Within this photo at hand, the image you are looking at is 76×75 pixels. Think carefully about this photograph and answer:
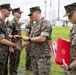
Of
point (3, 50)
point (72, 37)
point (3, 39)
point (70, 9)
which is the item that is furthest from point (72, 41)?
point (3, 50)

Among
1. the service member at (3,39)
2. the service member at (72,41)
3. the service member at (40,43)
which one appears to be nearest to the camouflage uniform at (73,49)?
Result: the service member at (72,41)

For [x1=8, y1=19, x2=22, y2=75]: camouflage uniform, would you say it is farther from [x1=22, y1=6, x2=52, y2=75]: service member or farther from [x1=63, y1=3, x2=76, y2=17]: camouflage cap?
[x1=63, y1=3, x2=76, y2=17]: camouflage cap

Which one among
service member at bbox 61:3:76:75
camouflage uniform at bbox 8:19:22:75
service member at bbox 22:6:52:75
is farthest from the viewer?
camouflage uniform at bbox 8:19:22:75

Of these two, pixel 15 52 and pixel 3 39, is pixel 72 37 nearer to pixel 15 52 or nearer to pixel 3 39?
pixel 3 39

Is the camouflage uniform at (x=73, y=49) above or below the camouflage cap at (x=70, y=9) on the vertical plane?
below

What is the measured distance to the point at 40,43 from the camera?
5.57 metres

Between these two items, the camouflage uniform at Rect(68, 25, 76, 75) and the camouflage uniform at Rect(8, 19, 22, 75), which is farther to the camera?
the camouflage uniform at Rect(8, 19, 22, 75)

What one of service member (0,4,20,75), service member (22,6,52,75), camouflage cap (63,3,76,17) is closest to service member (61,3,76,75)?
camouflage cap (63,3,76,17)

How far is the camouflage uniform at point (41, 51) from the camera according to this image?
5.57m

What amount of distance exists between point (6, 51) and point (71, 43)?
2338 millimetres

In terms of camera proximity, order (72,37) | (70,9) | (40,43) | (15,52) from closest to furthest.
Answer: (70,9), (72,37), (40,43), (15,52)

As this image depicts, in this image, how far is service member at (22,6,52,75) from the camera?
5.53m

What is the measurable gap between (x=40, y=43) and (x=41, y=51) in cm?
18

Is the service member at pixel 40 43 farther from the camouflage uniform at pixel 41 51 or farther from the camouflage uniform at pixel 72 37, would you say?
the camouflage uniform at pixel 72 37
